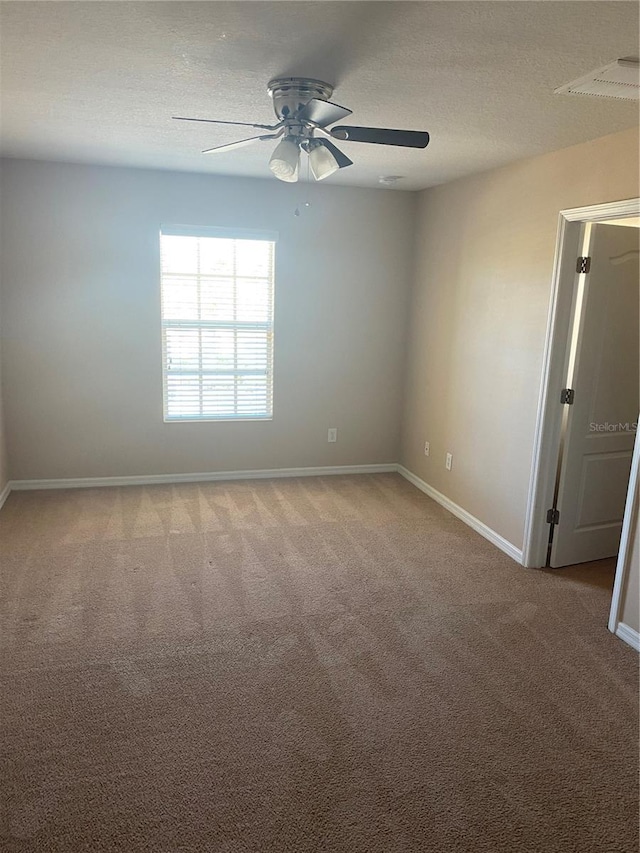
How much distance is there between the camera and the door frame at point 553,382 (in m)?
3.22

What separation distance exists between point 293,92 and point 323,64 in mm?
210

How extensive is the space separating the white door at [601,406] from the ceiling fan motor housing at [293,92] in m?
1.79

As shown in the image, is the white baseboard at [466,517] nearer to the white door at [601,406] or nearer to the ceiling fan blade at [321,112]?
the white door at [601,406]

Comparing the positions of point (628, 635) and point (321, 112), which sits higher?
point (321, 112)

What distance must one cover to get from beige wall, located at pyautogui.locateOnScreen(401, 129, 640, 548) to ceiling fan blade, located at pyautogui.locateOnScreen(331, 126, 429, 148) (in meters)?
1.27

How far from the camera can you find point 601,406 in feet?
11.4

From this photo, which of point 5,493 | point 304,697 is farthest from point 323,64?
point 5,493

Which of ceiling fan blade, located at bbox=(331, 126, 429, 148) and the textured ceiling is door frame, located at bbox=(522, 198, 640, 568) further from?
ceiling fan blade, located at bbox=(331, 126, 429, 148)

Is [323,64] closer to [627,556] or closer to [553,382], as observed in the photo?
[553,382]

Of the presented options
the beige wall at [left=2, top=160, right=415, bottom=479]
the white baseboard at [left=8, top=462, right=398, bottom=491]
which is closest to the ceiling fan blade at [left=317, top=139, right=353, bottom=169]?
the beige wall at [left=2, top=160, right=415, bottom=479]

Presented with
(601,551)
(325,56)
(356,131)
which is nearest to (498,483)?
(601,551)

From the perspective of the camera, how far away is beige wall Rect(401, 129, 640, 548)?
10.6 feet

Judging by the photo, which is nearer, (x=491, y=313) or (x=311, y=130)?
(x=311, y=130)

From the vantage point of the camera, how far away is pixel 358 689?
7.91 ft
